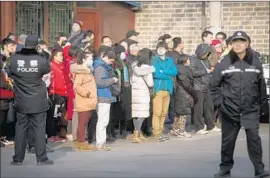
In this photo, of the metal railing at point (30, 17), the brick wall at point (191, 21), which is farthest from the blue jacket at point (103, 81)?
the brick wall at point (191, 21)

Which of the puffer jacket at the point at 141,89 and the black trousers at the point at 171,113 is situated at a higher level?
the puffer jacket at the point at 141,89

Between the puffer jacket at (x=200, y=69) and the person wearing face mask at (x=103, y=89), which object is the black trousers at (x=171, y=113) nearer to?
the puffer jacket at (x=200, y=69)

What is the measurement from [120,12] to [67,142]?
897cm

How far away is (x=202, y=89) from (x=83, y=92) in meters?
3.46

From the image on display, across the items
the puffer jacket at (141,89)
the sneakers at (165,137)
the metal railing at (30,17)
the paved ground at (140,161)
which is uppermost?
the metal railing at (30,17)

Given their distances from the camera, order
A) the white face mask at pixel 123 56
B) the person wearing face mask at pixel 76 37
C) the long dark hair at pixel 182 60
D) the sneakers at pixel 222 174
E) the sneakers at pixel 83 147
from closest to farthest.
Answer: the sneakers at pixel 222 174 → the sneakers at pixel 83 147 → the white face mask at pixel 123 56 → the person wearing face mask at pixel 76 37 → the long dark hair at pixel 182 60

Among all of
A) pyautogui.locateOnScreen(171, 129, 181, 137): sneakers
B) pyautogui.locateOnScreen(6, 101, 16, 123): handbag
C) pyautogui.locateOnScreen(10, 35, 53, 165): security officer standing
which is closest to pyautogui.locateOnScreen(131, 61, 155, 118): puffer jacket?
pyautogui.locateOnScreen(171, 129, 181, 137): sneakers

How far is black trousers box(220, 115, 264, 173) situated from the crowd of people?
0.04 ft

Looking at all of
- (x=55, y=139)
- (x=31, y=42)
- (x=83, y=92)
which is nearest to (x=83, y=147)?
(x=83, y=92)

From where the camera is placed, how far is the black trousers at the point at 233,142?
9.19 meters

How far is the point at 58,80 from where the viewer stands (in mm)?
12508

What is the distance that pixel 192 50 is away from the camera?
70.4ft

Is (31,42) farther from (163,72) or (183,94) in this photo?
(183,94)

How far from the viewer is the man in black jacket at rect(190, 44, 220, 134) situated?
14133 millimetres
